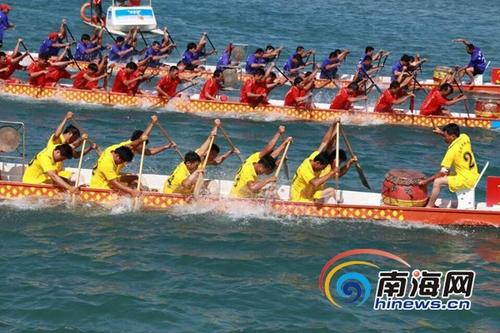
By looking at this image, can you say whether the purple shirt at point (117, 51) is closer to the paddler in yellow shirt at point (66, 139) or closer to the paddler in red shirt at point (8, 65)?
the paddler in red shirt at point (8, 65)

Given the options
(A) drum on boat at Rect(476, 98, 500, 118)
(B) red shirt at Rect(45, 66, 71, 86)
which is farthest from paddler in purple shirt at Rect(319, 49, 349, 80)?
(B) red shirt at Rect(45, 66, 71, 86)

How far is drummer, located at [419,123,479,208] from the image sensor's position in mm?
19062

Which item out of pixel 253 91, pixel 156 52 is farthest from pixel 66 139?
pixel 156 52

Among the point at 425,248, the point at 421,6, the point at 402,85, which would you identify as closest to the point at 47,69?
the point at 402,85

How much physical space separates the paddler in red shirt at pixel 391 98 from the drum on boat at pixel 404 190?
8.64 metres

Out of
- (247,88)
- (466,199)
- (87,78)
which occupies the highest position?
(247,88)

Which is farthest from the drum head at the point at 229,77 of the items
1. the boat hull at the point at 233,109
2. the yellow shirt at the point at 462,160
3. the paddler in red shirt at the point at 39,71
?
the yellow shirt at the point at 462,160

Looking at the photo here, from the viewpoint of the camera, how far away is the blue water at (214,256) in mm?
15484

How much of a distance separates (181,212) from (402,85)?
10677 millimetres

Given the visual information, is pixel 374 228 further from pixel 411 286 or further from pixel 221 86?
pixel 221 86

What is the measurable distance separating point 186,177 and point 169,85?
9.89 meters

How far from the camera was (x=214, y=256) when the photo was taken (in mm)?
17844

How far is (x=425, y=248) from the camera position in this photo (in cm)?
1856

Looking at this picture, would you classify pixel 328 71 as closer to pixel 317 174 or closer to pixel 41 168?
pixel 317 174
